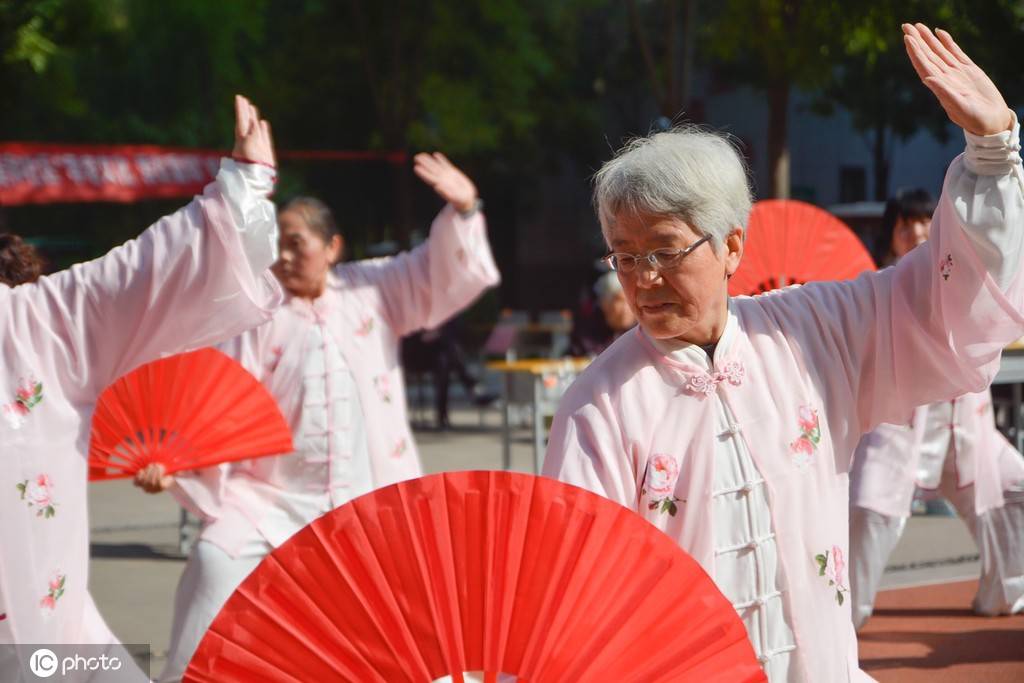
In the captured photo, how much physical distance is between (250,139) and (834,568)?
2001 mm

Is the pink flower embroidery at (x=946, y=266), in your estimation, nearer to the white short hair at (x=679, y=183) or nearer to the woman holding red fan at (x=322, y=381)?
the white short hair at (x=679, y=183)

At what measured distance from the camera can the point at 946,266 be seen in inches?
101

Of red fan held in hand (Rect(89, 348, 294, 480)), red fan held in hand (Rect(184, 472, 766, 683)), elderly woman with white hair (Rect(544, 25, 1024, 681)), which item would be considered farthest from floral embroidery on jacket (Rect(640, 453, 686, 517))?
red fan held in hand (Rect(89, 348, 294, 480))

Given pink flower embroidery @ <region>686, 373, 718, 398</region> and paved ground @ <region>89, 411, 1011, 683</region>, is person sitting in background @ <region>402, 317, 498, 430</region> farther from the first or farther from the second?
pink flower embroidery @ <region>686, 373, 718, 398</region>

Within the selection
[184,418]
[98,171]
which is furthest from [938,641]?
[98,171]

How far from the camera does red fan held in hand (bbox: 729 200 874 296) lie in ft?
17.9

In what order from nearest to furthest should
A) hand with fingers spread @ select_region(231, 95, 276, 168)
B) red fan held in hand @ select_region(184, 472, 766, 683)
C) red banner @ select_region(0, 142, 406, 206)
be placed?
red fan held in hand @ select_region(184, 472, 766, 683) → hand with fingers spread @ select_region(231, 95, 276, 168) → red banner @ select_region(0, 142, 406, 206)

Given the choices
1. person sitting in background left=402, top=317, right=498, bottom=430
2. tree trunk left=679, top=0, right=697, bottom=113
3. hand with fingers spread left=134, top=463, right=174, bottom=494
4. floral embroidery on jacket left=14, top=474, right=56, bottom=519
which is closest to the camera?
floral embroidery on jacket left=14, top=474, right=56, bottom=519

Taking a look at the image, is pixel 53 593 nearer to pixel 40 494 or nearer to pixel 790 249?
pixel 40 494

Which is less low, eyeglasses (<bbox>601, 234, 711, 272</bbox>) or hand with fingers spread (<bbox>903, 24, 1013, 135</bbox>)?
hand with fingers spread (<bbox>903, 24, 1013, 135</bbox>)

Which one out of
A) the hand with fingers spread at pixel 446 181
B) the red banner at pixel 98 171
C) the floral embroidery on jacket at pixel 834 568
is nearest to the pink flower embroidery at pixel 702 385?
the floral embroidery on jacket at pixel 834 568

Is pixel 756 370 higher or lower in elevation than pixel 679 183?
lower

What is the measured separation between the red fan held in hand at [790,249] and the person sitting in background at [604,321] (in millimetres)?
510

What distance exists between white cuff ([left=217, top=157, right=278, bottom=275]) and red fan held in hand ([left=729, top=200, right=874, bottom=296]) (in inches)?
87.0
